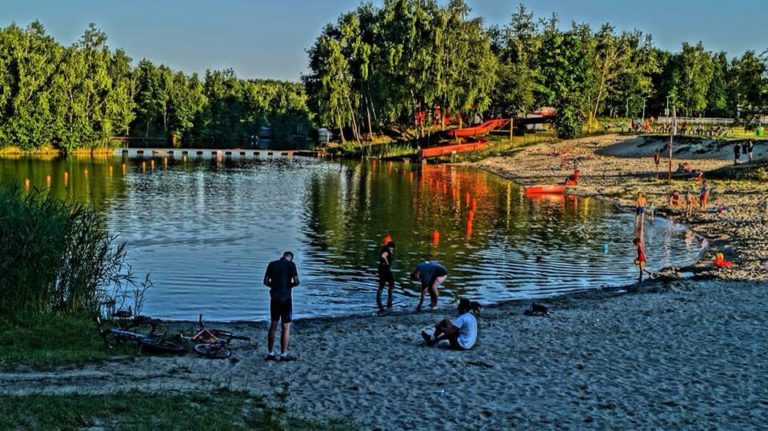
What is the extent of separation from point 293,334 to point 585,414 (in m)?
9.04

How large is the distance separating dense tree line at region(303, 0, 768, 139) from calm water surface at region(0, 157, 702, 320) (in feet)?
119

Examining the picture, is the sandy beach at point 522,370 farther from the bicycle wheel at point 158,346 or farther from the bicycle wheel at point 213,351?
the bicycle wheel at point 158,346

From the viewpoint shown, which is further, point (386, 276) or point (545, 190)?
point (545, 190)

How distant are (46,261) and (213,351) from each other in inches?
221

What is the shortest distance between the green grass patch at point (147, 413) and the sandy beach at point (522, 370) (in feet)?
2.26

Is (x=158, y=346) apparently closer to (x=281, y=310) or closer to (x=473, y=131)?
(x=281, y=310)

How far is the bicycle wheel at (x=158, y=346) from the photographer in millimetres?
17344

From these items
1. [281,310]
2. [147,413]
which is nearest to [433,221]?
[281,310]

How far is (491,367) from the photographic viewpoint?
16.8 meters

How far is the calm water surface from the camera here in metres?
28.4

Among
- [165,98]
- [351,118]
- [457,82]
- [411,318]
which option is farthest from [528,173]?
[165,98]

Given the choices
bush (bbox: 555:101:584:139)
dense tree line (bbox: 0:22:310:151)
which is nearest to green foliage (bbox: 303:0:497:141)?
bush (bbox: 555:101:584:139)

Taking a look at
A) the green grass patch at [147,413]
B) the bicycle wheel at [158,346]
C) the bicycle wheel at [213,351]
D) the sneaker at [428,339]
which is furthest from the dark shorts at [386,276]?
the green grass patch at [147,413]

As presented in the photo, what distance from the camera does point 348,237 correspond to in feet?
137
